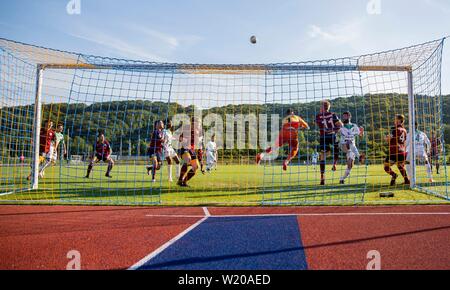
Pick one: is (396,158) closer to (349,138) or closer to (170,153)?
(349,138)

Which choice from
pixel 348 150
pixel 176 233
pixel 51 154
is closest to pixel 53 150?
pixel 51 154

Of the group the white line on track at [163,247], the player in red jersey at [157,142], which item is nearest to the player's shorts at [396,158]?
the white line on track at [163,247]

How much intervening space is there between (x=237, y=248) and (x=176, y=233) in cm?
116

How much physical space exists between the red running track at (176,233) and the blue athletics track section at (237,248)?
0.21 metres

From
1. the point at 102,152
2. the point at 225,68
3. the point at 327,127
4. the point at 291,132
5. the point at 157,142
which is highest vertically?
the point at 225,68

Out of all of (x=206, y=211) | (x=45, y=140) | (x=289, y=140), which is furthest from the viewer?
(x=45, y=140)

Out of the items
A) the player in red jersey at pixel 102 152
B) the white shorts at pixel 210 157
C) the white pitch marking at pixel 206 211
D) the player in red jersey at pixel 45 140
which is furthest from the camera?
the white shorts at pixel 210 157

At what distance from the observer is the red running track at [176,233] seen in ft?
11.1

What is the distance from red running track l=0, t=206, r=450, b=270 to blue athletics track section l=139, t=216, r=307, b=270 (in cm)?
21

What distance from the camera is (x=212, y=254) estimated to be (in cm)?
351

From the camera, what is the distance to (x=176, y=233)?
450 cm

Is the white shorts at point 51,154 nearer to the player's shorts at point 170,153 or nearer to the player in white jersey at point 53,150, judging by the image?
the player in white jersey at point 53,150

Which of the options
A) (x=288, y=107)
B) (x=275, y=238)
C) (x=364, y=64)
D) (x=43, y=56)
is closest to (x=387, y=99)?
(x=364, y=64)

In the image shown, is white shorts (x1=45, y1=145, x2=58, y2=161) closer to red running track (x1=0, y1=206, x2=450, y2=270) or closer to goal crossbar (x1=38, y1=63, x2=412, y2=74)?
goal crossbar (x1=38, y1=63, x2=412, y2=74)
